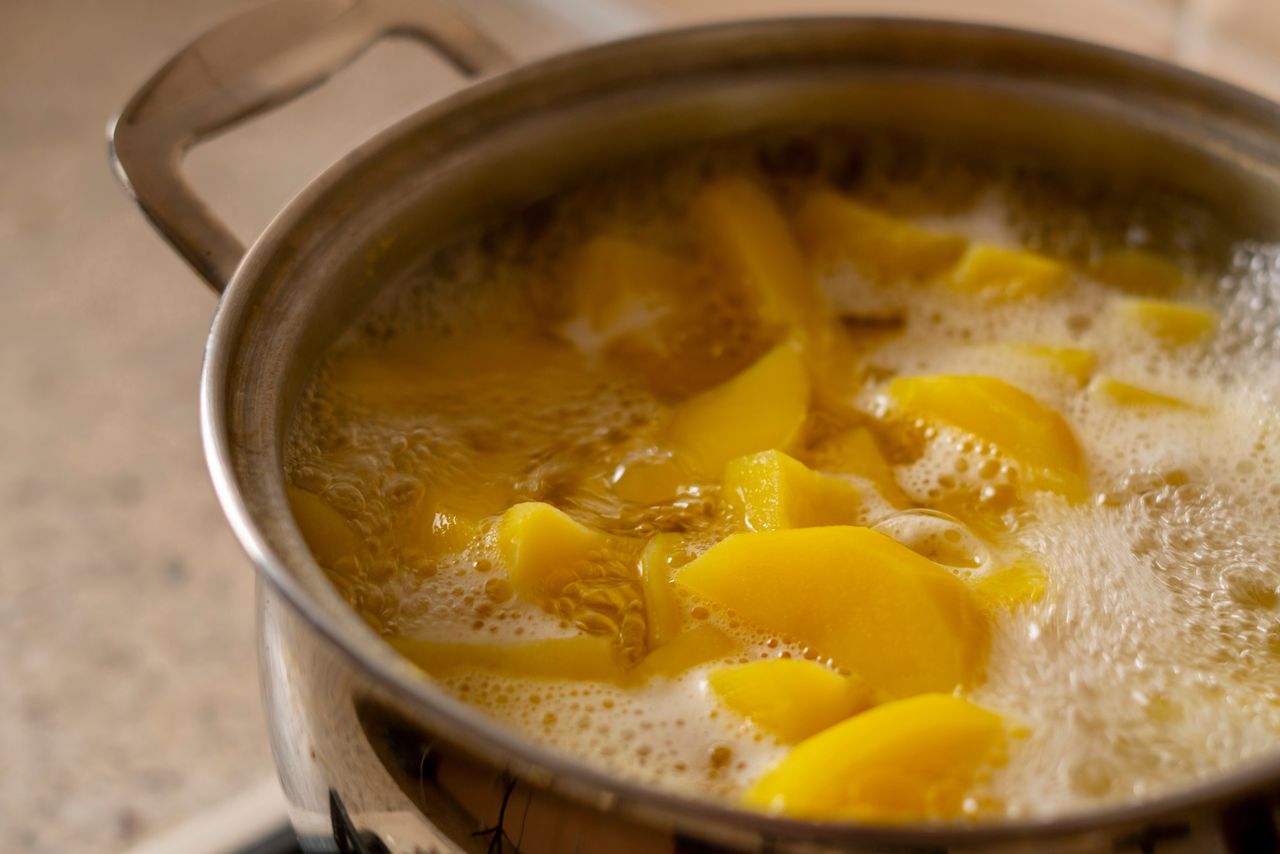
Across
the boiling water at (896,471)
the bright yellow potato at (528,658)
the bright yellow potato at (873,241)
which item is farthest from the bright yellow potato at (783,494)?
the bright yellow potato at (873,241)

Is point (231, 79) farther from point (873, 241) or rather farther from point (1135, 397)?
point (1135, 397)

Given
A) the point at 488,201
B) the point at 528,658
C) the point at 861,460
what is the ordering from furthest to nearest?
1. the point at 488,201
2. the point at 861,460
3. the point at 528,658

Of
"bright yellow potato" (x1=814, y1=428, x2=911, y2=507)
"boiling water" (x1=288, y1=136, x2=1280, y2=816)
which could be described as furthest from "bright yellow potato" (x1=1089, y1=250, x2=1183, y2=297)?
"bright yellow potato" (x1=814, y1=428, x2=911, y2=507)

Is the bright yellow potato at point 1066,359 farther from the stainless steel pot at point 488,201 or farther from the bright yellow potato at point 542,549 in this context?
the bright yellow potato at point 542,549

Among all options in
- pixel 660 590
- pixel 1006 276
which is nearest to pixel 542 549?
pixel 660 590

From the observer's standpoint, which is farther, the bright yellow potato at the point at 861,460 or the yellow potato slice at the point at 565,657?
the bright yellow potato at the point at 861,460

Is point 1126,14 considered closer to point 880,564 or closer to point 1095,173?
point 1095,173

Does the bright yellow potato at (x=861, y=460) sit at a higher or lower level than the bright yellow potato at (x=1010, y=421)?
lower

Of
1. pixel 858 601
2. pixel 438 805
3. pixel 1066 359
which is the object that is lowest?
pixel 438 805
